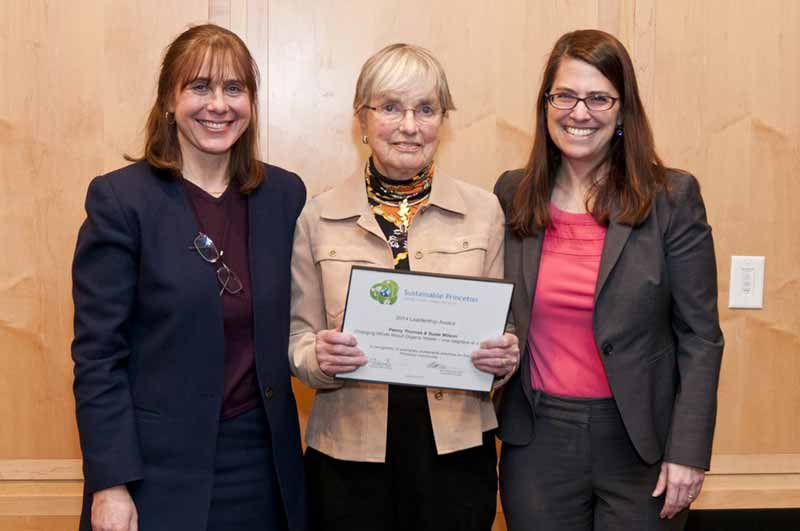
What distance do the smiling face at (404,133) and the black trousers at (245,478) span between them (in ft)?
2.29

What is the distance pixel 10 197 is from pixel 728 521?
265 centimetres

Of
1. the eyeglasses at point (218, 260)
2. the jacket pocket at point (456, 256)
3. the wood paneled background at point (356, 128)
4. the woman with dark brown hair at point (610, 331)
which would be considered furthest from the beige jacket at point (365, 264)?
the wood paneled background at point (356, 128)

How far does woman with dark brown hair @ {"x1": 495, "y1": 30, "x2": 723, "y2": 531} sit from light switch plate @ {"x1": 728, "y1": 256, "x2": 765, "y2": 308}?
2.96 ft

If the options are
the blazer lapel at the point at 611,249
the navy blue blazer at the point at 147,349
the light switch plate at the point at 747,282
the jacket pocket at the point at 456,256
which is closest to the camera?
the navy blue blazer at the point at 147,349

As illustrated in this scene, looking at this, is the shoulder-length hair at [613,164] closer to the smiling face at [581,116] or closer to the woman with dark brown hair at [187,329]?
the smiling face at [581,116]

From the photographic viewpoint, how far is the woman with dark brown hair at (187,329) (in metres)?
1.87

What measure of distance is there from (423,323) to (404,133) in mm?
473

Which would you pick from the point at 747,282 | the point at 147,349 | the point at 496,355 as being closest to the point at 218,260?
the point at 147,349

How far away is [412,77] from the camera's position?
203 centimetres

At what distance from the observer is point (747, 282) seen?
286 cm

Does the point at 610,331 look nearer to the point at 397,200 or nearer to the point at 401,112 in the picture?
the point at 397,200

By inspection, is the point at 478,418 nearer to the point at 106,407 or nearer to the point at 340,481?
the point at 340,481

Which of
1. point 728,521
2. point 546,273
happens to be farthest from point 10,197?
point 728,521

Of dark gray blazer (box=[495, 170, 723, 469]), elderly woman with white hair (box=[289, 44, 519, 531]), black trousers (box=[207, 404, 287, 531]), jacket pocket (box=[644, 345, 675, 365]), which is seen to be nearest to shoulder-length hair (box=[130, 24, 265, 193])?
elderly woman with white hair (box=[289, 44, 519, 531])
